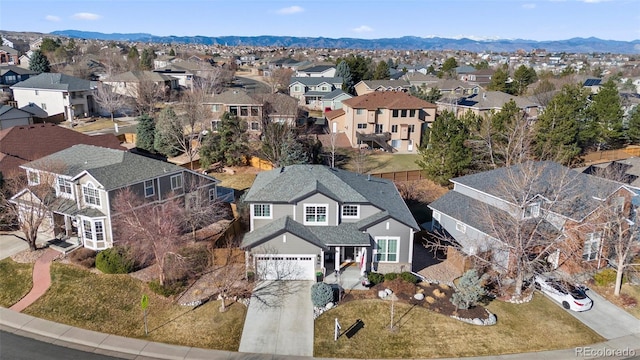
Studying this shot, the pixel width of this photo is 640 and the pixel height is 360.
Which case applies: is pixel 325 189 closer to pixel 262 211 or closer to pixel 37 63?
pixel 262 211

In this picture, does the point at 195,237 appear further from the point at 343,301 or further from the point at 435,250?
the point at 435,250

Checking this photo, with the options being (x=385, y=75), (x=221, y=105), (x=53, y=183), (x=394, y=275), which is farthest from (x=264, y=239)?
(x=385, y=75)

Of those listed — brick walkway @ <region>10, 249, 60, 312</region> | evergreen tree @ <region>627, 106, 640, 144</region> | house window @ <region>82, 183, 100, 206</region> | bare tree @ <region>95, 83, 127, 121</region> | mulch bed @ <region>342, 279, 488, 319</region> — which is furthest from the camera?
bare tree @ <region>95, 83, 127, 121</region>

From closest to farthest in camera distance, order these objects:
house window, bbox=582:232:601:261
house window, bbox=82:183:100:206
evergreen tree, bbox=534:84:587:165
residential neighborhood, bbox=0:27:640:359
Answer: residential neighborhood, bbox=0:27:640:359 → house window, bbox=582:232:601:261 → house window, bbox=82:183:100:206 → evergreen tree, bbox=534:84:587:165

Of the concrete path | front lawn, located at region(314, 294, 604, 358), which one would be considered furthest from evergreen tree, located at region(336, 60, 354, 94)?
front lawn, located at region(314, 294, 604, 358)

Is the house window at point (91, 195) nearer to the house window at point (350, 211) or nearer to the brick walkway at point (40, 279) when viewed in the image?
the brick walkway at point (40, 279)

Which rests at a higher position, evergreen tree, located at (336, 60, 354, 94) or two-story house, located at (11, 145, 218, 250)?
evergreen tree, located at (336, 60, 354, 94)

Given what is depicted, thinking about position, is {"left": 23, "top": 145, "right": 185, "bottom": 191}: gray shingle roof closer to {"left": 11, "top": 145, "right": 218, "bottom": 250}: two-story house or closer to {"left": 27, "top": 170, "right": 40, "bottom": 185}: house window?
{"left": 11, "top": 145, "right": 218, "bottom": 250}: two-story house
